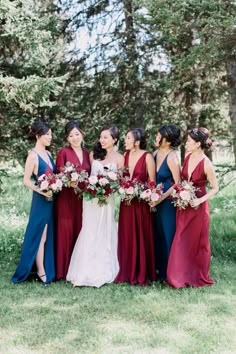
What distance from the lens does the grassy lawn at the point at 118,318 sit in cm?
455

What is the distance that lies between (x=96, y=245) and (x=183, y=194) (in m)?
1.51

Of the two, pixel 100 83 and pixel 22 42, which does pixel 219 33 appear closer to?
pixel 22 42

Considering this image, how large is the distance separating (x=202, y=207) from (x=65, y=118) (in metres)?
5.32

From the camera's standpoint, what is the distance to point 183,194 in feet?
20.2

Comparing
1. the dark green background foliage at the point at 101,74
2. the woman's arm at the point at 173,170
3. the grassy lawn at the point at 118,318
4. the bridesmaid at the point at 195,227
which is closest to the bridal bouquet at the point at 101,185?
the woman's arm at the point at 173,170

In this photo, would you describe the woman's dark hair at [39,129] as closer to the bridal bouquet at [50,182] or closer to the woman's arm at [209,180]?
the bridal bouquet at [50,182]

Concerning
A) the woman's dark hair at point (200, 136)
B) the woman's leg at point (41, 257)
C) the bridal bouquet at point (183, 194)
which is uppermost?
the woman's dark hair at point (200, 136)

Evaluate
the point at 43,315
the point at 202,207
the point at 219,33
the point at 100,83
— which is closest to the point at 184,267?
the point at 202,207

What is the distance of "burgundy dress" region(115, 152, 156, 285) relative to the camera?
6785 mm

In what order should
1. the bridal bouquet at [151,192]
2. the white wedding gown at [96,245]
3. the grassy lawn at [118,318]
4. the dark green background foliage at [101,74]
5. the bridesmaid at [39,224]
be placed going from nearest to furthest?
the grassy lawn at [118,318] < the bridal bouquet at [151,192] < the white wedding gown at [96,245] < the bridesmaid at [39,224] < the dark green background foliage at [101,74]

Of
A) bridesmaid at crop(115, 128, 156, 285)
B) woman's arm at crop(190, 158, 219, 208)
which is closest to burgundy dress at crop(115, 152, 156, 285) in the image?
bridesmaid at crop(115, 128, 156, 285)

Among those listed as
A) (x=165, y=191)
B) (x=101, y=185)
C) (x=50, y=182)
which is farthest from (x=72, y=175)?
(x=165, y=191)

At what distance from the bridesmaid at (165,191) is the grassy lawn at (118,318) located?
54 cm

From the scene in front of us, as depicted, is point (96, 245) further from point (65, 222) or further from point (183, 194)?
point (183, 194)
